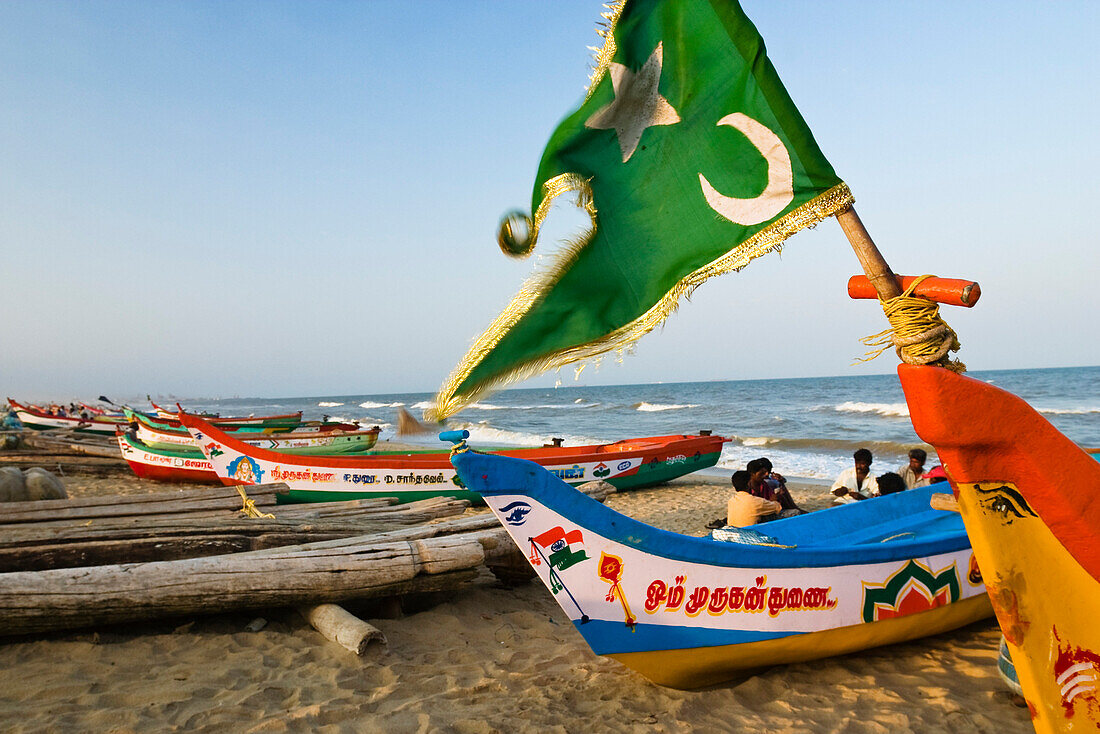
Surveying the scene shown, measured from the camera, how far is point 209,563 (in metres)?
4.18

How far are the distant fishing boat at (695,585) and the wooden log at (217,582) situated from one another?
5.44ft

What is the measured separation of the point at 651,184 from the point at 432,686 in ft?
10.4

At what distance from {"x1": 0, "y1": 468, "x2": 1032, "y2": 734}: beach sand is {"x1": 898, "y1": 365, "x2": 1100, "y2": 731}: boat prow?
170cm

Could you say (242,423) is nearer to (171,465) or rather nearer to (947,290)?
(171,465)

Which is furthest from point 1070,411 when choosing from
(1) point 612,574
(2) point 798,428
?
(1) point 612,574

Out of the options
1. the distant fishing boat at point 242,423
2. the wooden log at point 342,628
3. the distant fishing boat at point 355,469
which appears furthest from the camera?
the distant fishing boat at point 242,423

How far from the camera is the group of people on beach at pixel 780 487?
546 centimetres

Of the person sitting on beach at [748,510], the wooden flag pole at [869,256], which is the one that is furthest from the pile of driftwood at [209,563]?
the wooden flag pole at [869,256]

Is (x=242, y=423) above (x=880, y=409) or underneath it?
above

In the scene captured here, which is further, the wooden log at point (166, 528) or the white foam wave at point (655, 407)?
the white foam wave at point (655, 407)

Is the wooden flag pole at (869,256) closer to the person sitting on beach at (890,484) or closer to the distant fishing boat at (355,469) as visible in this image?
the person sitting on beach at (890,484)

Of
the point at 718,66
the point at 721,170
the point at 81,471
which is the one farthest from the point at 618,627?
the point at 81,471

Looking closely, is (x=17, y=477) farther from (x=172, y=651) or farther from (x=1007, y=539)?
(x=1007, y=539)

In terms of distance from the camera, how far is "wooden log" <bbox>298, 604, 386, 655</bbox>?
4.06 meters
